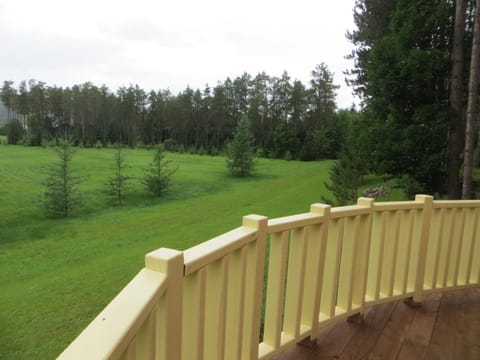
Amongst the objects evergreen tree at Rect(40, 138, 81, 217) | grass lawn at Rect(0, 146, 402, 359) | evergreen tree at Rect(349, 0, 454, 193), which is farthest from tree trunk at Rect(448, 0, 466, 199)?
evergreen tree at Rect(40, 138, 81, 217)

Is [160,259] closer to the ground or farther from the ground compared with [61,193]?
farther from the ground

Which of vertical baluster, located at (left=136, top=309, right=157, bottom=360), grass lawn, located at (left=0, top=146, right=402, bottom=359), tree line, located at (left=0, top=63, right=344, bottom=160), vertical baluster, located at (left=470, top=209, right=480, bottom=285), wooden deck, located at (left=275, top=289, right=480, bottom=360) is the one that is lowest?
grass lawn, located at (left=0, top=146, right=402, bottom=359)

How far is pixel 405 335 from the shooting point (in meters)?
2.21

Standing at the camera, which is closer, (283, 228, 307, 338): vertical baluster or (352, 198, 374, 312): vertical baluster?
(283, 228, 307, 338): vertical baluster

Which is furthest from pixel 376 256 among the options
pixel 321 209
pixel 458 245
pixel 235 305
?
pixel 235 305

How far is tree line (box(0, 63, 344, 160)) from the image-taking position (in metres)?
42.8

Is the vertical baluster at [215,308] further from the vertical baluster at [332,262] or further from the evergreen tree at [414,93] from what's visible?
the evergreen tree at [414,93]

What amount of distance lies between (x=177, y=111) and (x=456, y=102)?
44224 millimetres

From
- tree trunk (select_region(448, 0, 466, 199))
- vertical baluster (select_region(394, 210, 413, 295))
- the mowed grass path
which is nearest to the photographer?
vertical baluster (select_region(394, 210, 413, 295))

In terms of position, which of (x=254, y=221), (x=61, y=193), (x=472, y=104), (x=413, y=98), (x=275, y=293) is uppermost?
(x=413, y=98)

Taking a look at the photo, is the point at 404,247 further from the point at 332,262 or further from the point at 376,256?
the point at 332,262

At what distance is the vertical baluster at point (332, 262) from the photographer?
205cm

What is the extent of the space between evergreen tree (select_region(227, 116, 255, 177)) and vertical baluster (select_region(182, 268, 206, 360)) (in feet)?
67.9

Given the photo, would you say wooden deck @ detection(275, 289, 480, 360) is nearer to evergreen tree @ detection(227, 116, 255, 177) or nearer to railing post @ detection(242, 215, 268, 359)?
railing post @ detection(242, 215, 268, 359)
